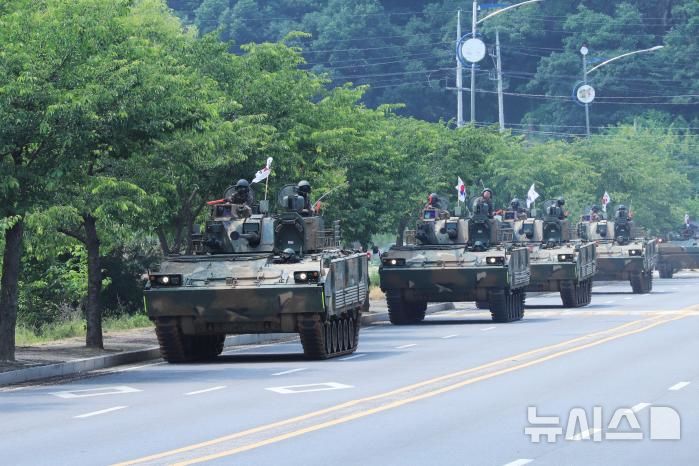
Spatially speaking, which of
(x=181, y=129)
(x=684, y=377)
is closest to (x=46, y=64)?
(x=181, y=129)

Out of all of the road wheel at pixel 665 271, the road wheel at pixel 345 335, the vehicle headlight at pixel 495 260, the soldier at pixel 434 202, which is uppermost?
the soldier at pixel 434 202

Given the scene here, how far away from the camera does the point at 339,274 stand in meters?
27.0

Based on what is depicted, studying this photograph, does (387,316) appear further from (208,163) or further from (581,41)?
(581,41)

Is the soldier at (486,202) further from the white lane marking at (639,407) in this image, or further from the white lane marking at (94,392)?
the white lane marking at (639,407)

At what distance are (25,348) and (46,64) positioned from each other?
622cm

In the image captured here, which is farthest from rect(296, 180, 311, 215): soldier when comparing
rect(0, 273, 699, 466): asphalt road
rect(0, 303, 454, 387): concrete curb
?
rect(0, 303, 454, 387): concrete curb

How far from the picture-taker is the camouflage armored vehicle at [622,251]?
50.9 m

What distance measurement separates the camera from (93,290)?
92.8 feet

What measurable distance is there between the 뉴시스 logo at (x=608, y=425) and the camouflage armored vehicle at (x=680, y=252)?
47024 millimetres

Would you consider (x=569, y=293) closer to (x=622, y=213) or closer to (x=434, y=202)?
(x=434, y=202)

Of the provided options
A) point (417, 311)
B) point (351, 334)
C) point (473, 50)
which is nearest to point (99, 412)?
point (351, 334)

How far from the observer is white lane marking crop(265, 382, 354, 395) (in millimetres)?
20500

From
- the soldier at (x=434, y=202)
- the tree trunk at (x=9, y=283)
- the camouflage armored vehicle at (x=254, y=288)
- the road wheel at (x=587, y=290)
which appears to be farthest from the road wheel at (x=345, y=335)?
the road wheel at (x=587, y=290)

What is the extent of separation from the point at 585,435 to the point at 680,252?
5001 cm
